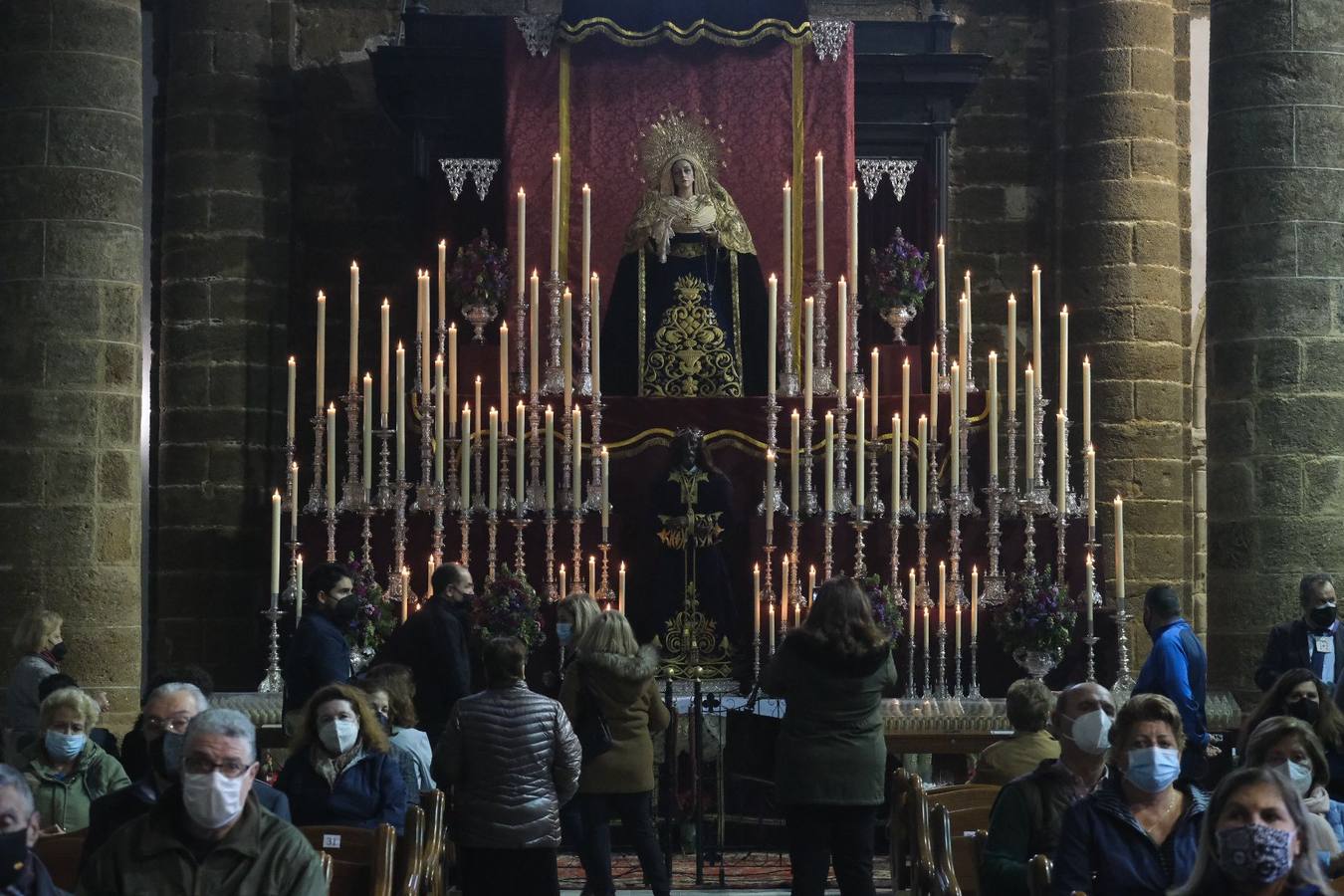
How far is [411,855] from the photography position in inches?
267

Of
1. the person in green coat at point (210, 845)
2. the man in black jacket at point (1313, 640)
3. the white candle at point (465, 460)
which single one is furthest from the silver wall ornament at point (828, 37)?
the person in green coat at point (210, 845)

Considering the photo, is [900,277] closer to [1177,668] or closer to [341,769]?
[1177,668]

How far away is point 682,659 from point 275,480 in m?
4.18

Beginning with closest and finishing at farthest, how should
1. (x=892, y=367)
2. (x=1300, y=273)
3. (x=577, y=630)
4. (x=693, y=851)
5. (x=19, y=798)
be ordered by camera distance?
(x=19, y=798) < (x=577, y=630) < (x=693, y=851) < (x=1300, y=273) < (x=892, y=367)

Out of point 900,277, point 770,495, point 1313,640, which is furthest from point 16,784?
point 900,277

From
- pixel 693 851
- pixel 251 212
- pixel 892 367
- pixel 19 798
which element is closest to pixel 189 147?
pixel 251 212

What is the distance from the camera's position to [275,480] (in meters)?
16.9

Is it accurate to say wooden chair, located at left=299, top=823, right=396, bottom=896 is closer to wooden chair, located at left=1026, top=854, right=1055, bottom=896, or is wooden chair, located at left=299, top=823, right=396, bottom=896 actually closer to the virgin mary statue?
wooden chair, located at left=1026, top=854, right=1055, bottom=896

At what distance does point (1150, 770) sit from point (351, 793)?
275 centimetres

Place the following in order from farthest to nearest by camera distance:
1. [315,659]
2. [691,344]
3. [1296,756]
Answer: [691,344] < [315,659] < [1296,756]

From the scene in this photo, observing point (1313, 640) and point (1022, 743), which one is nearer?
point (1022, 743)

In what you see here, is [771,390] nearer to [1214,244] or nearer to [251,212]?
[1214,244]

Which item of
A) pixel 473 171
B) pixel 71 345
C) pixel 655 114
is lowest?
pixel 71 345

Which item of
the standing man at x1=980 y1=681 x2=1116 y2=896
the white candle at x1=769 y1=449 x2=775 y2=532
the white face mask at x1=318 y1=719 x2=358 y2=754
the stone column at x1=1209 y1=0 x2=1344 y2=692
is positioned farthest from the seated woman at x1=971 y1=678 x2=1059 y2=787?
the stone column at x1=1209 y1=0 x2=1344 y2=692
